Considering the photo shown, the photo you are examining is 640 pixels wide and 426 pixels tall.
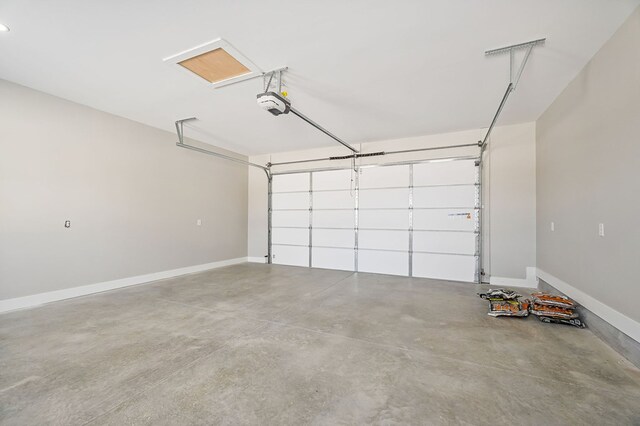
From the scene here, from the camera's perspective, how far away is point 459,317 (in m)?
3.30

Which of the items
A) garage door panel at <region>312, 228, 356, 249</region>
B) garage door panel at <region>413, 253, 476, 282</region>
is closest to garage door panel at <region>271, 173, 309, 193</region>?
garage door panel at <region>312, 228, 356, 249</region>

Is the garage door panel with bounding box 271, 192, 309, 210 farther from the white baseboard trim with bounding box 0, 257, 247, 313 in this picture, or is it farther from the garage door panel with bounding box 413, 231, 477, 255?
the garage door panel with bounding box 413, 231, 477, 255

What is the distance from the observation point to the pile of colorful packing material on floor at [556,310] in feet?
9.84

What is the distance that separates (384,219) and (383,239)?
0.45m

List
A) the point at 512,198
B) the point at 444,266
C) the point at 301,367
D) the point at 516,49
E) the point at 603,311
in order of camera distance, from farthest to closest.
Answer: the point at 444,266, the point at 512,198, the point at 516,49, the point at 603,311, the point at 301,367

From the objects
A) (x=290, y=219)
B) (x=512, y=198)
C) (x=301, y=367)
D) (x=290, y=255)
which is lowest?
(x=301, y=367)

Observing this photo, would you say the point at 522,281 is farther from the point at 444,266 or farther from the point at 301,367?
the point at 301,367

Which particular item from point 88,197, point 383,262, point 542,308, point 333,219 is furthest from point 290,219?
point 542,308

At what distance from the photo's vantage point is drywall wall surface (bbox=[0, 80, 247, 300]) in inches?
Result: 138

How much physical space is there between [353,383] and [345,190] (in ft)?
15.8

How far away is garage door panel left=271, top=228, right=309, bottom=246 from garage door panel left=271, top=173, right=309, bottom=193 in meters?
1.06

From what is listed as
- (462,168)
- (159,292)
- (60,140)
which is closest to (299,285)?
(159,292)

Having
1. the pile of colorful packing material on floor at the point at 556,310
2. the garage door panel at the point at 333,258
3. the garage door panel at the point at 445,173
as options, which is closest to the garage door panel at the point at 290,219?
the garage door panel at the point at 333,258

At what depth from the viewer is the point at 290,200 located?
23.2ft
